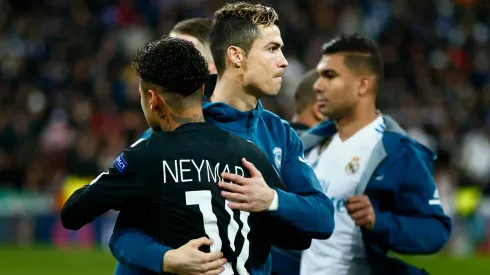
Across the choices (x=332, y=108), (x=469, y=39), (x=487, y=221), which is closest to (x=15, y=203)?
(x=487, y=221)

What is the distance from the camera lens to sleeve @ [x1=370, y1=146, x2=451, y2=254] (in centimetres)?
456

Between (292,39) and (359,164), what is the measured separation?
37.0ft

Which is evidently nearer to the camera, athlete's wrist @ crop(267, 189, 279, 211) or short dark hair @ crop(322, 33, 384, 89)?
athlete's wrist @ crop(267, 189, 279, 211)

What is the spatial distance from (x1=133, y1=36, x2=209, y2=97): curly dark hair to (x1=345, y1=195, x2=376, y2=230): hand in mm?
1389

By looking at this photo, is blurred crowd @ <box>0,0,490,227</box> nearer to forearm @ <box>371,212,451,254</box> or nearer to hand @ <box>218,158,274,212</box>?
forearm @ <box>371,212,451,254</box>

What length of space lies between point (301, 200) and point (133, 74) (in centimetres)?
1274

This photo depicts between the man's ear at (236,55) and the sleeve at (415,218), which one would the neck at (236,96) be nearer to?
the man's ear at (236,55)

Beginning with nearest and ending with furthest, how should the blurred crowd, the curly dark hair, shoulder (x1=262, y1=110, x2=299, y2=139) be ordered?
the curly dark hair < shoulder (x1=262, y1=110, x2=299, y2=139) < the blurred crowd

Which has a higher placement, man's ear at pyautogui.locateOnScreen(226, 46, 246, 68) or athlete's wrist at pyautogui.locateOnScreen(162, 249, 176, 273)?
man's ear at pyautogui.locateOnScreen(226, 46, 246, 68)

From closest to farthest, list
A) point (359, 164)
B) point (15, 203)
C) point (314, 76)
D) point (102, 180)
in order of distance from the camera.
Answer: point (102, 180) → point (359, 164) → point (314, 76) → point (15, 203)

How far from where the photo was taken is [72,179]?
1436 centimetres

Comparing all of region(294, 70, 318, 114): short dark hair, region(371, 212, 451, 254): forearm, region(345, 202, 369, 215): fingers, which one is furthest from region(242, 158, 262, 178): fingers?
region(294, 70, 318, 114): short dark hair

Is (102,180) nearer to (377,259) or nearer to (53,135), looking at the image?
(377,259)

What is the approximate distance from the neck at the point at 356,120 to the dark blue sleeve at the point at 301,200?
127 centimetres
